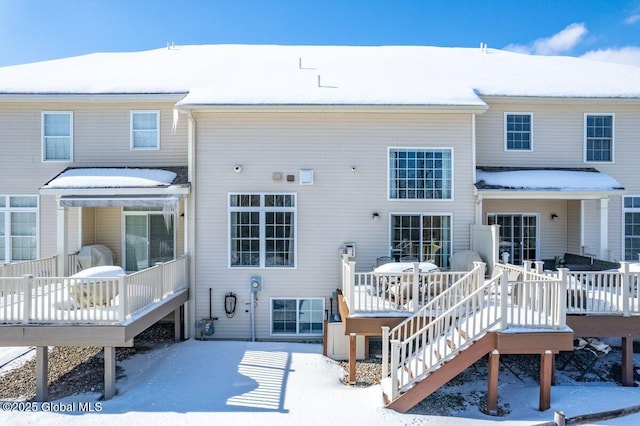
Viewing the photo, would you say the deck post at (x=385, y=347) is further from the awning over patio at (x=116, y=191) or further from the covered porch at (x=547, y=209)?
the awning over patio at (x=116, y=191)

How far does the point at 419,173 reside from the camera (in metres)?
9.67

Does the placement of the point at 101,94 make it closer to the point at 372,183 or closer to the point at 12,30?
the point at 12,30

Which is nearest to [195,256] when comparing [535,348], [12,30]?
[535,348]

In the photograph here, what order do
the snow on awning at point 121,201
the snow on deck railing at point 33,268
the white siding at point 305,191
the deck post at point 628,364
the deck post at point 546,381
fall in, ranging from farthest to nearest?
the white siding at point 305,191 < the snow on awning at point 121,201 < the snow on deck railing at point 33,268 < the deck post at point 628,364 < the deck post at point 546,381

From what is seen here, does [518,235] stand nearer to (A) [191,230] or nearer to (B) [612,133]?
(B) [612,133]

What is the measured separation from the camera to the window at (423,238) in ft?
31.6

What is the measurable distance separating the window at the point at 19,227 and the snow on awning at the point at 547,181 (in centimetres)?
1223

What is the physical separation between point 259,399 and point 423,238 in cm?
561

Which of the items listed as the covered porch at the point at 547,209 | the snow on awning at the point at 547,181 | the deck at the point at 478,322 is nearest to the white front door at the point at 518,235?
the covered porch at the point at 547,209

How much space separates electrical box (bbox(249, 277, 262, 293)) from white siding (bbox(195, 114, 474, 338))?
128 mm

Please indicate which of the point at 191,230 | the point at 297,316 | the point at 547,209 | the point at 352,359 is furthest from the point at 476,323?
the point at 191,230

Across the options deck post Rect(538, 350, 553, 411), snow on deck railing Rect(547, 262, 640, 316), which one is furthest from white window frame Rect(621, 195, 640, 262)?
deck post Rect(538, 350, 553, 411)

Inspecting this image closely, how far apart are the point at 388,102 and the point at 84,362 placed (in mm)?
9453

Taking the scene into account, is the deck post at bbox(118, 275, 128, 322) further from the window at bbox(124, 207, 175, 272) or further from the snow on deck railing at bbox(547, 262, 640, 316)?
the snow on deck railing at bbox(547, 262, 640, 316)
